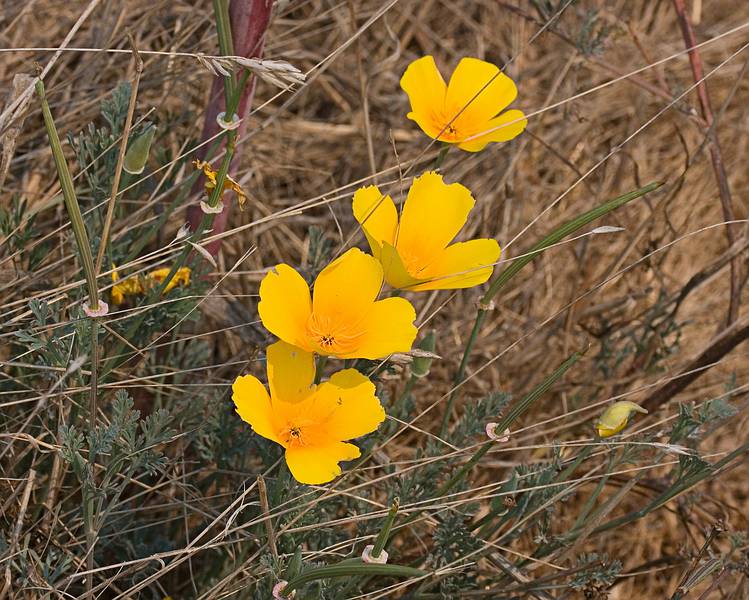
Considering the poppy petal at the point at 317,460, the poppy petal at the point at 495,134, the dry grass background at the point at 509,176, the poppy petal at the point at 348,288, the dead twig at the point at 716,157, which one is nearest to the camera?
the poppy petal at the point at 317,460

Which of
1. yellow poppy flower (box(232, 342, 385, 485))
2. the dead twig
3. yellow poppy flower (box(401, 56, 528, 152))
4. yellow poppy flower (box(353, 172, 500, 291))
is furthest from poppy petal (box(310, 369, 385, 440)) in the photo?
the dead twig

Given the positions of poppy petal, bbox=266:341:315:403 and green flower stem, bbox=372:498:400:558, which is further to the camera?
poppy petal, bbox=266:341:315:403

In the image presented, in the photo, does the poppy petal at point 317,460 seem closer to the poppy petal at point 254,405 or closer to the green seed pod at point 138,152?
the poppy petal at point 254,405

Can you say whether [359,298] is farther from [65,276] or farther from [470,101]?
[65,276]

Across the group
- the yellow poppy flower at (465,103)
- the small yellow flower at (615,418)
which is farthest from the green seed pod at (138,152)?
the small yellow flower at (615,418)

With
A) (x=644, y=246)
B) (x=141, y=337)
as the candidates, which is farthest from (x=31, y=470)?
(x=644, y=246)

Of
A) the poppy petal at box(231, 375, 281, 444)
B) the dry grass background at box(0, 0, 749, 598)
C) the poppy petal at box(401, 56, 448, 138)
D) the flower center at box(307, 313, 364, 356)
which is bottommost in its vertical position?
the dry grass background at box(0, 0, 749, 598)

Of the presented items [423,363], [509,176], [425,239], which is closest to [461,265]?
[425,239]

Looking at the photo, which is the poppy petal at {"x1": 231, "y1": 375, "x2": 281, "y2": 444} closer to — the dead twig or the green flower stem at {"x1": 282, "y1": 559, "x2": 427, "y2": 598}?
the green flower stem at {"x1": 282, "y1": 559, "x2": 427, "y2": 598}
